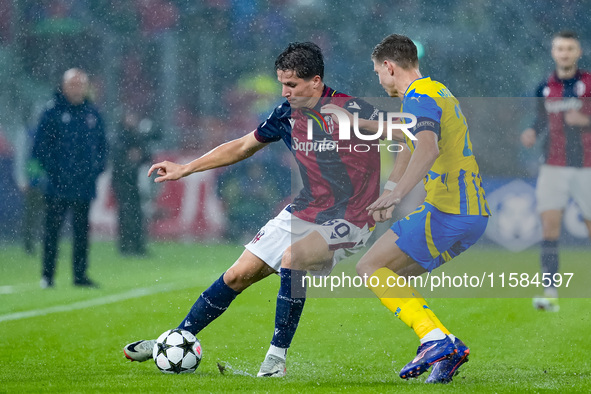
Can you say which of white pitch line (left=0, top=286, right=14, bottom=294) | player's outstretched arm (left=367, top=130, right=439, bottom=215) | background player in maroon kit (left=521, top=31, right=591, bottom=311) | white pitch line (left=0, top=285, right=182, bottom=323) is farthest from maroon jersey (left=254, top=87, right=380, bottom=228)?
white pitch line (left=0, top=286, right=14, bottom=294)

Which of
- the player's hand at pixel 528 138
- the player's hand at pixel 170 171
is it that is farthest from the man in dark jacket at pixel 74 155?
the player's hand at pixel 170 171

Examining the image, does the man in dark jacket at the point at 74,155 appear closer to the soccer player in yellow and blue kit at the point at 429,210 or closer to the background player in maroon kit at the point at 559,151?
the background player in maroon kit at the point at 559,151

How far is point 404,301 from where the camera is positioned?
451 centimetres

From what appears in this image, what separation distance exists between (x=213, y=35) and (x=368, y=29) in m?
3.04

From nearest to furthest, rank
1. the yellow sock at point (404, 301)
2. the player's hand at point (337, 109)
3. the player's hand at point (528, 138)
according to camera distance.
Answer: the yellow sock at point (404, 301), the player's hand at point (337, 109), the player's hand at point (528, 138)

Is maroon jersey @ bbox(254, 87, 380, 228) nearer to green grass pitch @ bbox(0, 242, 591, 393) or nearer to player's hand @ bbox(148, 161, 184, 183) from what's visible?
player's hand @ bbox(148, 161, 184, 183)

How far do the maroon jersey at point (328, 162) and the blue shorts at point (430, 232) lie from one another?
571mm

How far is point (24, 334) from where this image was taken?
6855mm

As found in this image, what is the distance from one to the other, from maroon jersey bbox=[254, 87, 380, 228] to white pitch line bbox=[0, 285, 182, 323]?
345 cm

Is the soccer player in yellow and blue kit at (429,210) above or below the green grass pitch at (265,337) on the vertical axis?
above

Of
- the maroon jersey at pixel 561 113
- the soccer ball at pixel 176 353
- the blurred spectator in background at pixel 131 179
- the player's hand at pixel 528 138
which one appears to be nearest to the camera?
the soccer ball at pixel 176 353

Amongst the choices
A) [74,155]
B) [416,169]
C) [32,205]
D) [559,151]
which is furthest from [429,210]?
[32,205]

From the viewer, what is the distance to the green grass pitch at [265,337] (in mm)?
4742

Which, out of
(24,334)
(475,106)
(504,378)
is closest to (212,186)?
(475,106)
